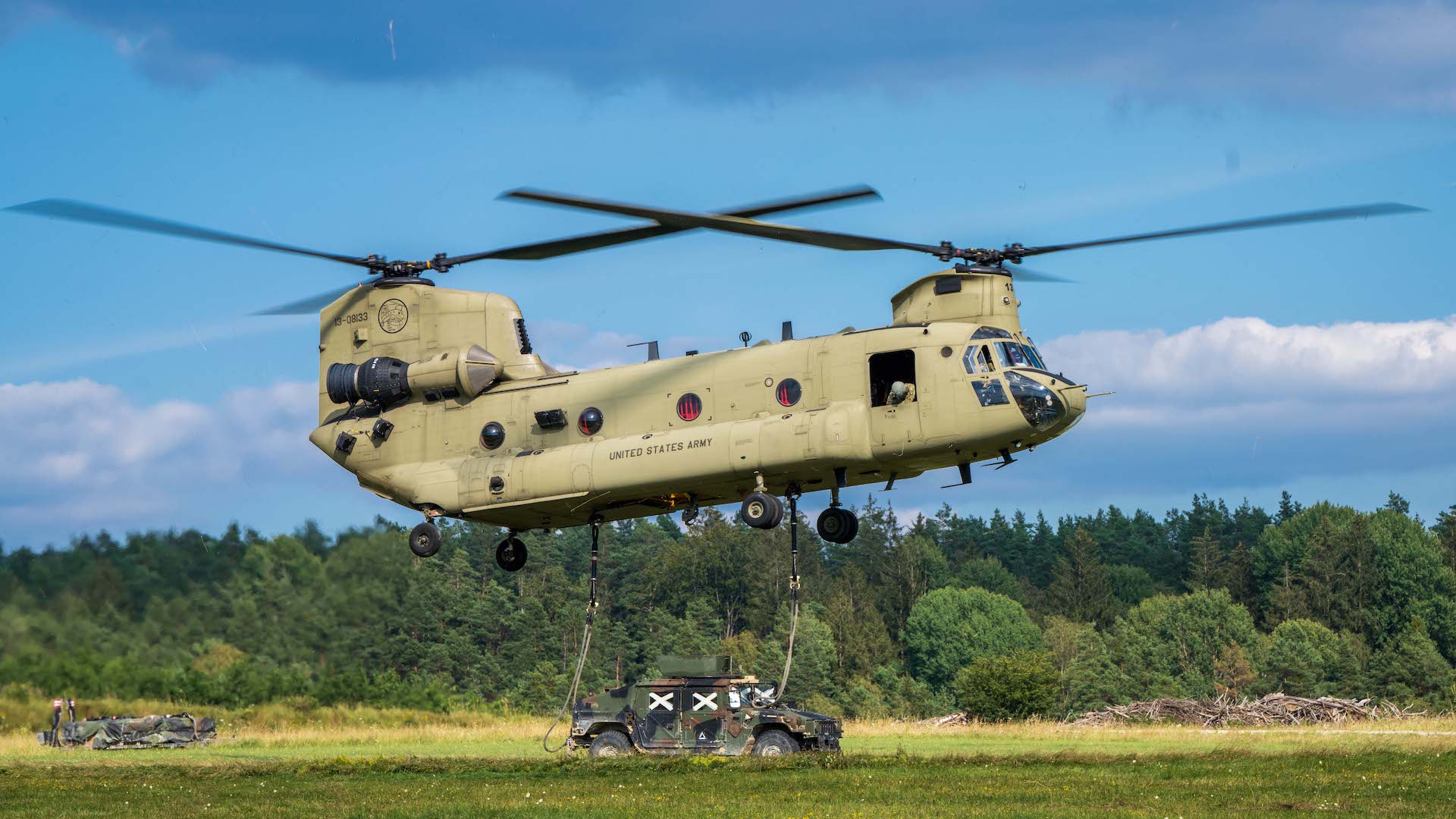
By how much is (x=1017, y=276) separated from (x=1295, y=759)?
8980 millimetres

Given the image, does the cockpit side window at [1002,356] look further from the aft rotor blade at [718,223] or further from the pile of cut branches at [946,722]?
the pile of cut branches at [946,722]

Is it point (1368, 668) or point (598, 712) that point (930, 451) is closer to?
point (598, 712)

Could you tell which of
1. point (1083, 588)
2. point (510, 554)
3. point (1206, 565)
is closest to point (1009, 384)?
point (510, 554)

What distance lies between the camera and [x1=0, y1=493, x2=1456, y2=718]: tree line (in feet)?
108

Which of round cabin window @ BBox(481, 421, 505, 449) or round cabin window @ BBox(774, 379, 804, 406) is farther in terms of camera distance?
round cabin window @ BBox(481, 421, 505, 449)

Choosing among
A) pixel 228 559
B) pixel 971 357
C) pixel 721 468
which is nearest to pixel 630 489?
pixel 721 468

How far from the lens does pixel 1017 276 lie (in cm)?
2481

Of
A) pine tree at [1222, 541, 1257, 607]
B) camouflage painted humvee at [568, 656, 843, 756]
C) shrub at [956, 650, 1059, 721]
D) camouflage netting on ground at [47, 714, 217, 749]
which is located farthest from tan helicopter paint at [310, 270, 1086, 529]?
pine tree at [1222, 541, 1257, 607]

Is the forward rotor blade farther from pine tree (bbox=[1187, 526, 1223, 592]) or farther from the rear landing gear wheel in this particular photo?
pine tree (bbox=[1187, 526, 1223, 592])

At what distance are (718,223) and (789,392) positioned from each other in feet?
12.0

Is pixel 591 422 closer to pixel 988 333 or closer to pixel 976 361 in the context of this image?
pixel 976 361

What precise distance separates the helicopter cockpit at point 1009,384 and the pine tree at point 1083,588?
77.1m

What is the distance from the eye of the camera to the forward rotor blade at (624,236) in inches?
883

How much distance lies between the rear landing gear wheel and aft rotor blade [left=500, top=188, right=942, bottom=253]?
4.57 metres
